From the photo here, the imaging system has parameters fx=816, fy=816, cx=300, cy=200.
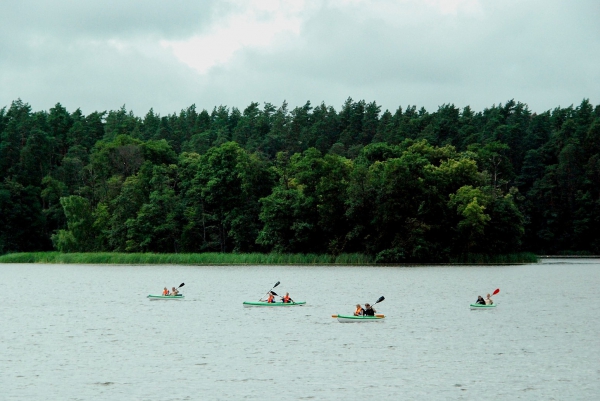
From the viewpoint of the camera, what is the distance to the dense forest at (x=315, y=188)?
340 feet

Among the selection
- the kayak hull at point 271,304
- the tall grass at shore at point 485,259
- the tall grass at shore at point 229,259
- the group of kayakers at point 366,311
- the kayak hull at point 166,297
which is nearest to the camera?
the group of kayakers at point 366,311

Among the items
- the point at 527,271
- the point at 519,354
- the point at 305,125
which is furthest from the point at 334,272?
the point at 305,125

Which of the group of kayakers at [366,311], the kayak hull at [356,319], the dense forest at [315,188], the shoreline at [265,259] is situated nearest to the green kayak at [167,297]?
the kayak hull at [356,319]

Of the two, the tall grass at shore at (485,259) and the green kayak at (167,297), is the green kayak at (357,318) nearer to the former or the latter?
the green kayak at (167,297)

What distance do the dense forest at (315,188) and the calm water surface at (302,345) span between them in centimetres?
3562

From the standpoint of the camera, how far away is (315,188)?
110m

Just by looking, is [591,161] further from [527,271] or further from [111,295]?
[111,295]

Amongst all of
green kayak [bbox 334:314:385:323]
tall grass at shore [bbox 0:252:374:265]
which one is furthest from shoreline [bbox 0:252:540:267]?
green kayak [bbox 334:314:385:323]

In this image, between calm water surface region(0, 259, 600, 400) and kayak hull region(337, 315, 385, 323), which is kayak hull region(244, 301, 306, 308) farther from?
kayak hull region(337, 315, 385, 323)

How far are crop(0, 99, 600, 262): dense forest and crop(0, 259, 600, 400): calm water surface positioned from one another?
35.6m

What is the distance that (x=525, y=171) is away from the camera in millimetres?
146750

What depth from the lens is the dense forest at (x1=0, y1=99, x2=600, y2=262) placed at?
4075 inches

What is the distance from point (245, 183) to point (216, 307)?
2598 inches

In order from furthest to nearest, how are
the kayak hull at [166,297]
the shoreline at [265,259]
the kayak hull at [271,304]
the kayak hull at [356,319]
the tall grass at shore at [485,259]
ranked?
the tall grass at shore at [485,259], the shoreline at [265,259], the kayak hull at [166,297], the kayak hull at [271,304], the kayak hull at [356,319]
